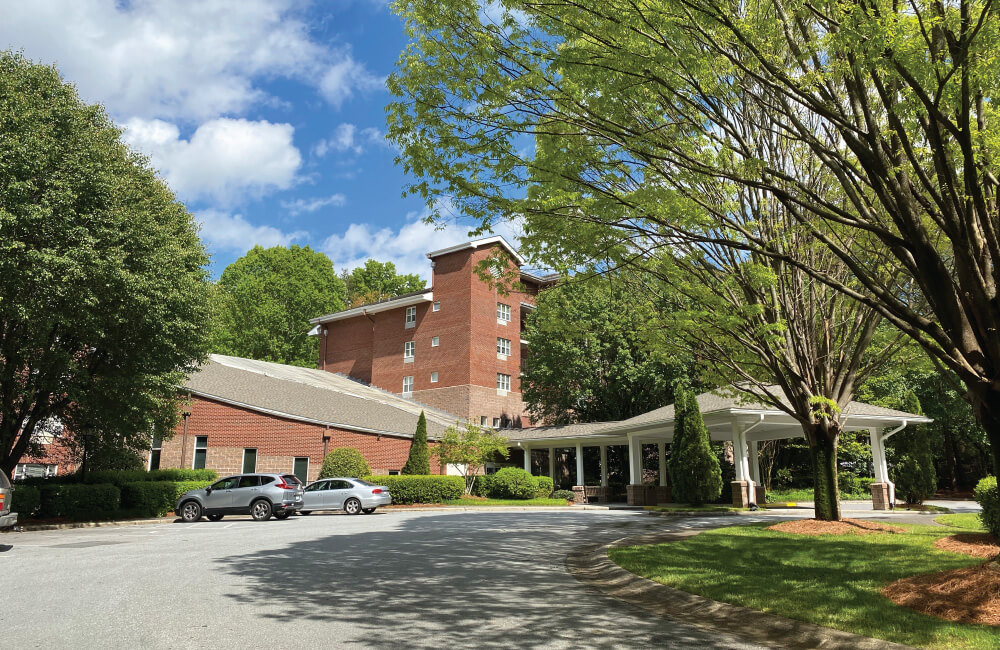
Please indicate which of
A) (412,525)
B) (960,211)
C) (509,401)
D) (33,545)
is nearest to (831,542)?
(960,211)

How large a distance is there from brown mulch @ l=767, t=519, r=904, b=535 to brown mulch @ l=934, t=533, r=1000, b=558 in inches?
73.2

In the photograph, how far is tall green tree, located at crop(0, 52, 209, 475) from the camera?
17922 millimetres

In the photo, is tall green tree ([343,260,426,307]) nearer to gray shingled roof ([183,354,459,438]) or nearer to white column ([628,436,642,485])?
gray shingled roof ([183,354,459,438])

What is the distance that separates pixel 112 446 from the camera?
24.7 meters

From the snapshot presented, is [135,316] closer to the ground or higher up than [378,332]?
closer to the ground

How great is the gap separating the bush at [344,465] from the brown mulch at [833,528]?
21300 millimetres

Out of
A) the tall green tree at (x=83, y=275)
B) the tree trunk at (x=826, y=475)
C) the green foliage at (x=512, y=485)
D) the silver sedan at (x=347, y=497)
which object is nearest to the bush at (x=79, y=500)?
the tall green tree at (x=83, y=275)

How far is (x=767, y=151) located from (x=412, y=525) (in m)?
13.3

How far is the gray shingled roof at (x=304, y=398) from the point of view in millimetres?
33688

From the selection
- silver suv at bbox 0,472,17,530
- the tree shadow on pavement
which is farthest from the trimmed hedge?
the tree shadow on pavement

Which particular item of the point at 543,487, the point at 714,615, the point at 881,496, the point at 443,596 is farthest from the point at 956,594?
the point at 543,487

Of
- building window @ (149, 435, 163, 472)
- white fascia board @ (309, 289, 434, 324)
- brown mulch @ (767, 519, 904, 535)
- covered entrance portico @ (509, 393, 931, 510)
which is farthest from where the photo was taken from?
white fascia board @ (309, 289, 434, 324)

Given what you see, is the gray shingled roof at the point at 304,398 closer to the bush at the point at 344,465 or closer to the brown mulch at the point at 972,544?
the bush at the point at 344,465

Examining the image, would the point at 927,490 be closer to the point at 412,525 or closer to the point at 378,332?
the point at 412,525
